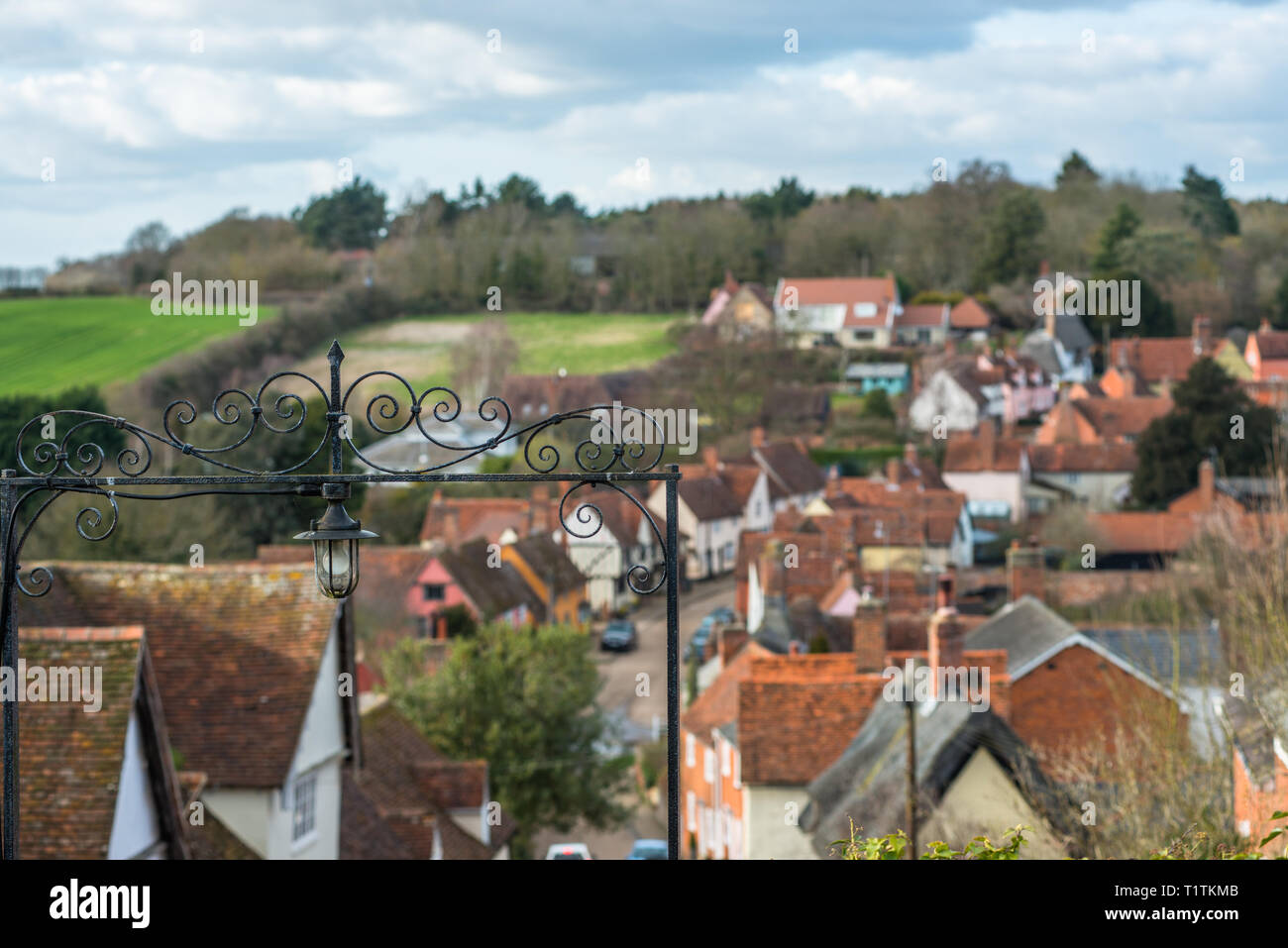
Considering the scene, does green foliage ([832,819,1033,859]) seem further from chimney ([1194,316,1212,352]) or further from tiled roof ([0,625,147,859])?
chimney ([1194,316,1212,352])

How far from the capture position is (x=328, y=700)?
47.9 feet

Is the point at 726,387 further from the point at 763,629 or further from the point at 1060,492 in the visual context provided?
the point at 763,629

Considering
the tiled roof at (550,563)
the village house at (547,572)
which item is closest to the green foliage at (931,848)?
the village house at (547,572)

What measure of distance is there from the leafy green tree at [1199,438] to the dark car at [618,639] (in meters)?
22.2

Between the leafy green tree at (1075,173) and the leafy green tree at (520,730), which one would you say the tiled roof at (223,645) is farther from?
the leafy green tree at (1075,173)

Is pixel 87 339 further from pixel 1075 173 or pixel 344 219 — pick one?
pixel 1075 173

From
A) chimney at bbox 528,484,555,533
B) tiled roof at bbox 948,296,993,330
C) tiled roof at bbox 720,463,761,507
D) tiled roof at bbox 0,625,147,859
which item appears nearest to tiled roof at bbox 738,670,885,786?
tiled roof at bbox 0,625,147,859

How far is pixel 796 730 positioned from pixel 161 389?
35.0 metres

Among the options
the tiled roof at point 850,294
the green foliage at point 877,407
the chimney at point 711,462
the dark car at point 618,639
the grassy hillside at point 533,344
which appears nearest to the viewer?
the dark car at point 618,639

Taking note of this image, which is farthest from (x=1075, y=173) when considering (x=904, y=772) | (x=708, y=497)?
(x=904, y=772)

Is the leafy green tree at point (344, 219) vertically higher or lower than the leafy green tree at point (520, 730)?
higher

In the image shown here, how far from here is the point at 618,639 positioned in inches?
1587

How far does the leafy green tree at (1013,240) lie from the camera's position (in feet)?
271
